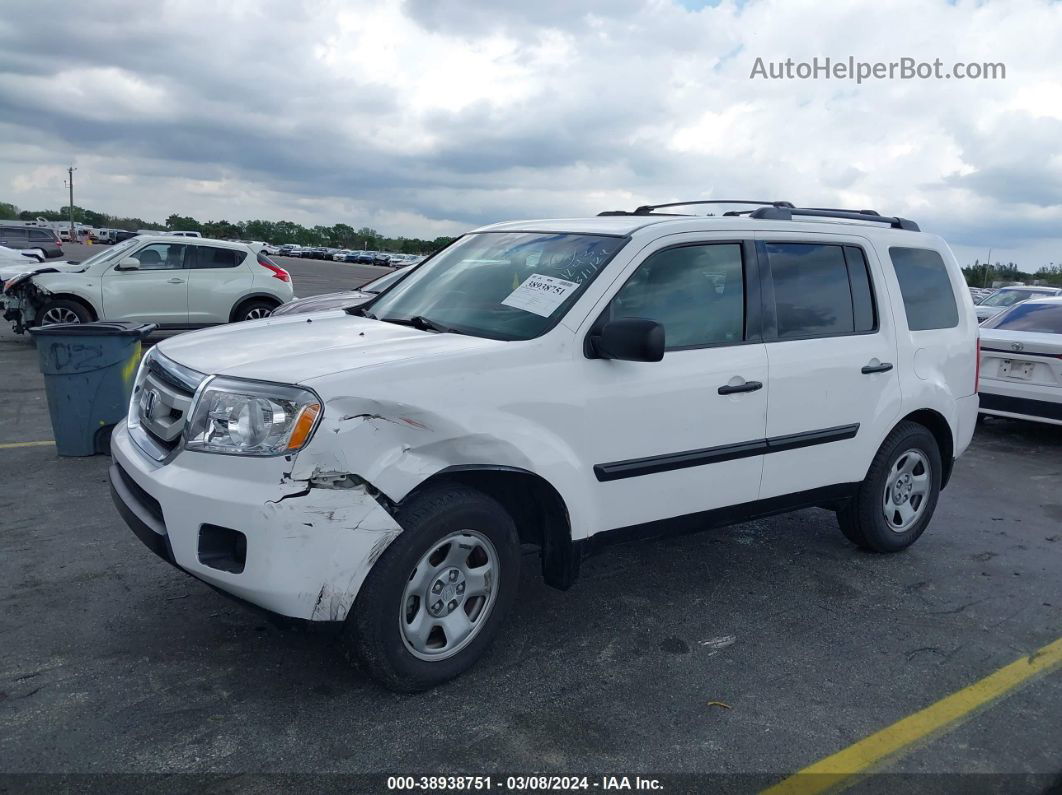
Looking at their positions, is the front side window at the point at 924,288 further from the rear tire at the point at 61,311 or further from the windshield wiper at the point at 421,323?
the rear tire at the point at 61,311

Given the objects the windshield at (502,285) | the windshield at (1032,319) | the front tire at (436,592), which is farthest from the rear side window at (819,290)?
the windshield at (1032,319)

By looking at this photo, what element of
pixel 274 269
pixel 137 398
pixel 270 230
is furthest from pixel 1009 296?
pixel 270 230

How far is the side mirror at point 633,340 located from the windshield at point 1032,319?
23.0 feet

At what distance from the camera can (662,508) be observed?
3.98m

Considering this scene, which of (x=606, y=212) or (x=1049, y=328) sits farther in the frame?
(x=1049, y=328)

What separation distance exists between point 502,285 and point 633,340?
866mm

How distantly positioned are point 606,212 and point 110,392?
13.0 feet

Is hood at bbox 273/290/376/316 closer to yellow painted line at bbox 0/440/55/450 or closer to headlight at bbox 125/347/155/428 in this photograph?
yellow painted line at bbox 0/440/55/450

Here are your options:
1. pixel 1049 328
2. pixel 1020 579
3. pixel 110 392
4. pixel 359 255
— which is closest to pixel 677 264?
pixel 1020 579

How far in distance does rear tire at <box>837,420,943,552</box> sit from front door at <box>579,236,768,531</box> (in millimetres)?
1055

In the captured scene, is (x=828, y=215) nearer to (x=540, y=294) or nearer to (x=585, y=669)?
(x=540, y=294)

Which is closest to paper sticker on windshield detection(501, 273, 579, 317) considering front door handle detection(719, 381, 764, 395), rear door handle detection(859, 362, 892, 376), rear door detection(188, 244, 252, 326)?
front door handle detection(719, 381, 764, 395)

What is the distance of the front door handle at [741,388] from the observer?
13.4 ft

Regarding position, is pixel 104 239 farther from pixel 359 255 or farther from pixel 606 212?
pixel 606 212
